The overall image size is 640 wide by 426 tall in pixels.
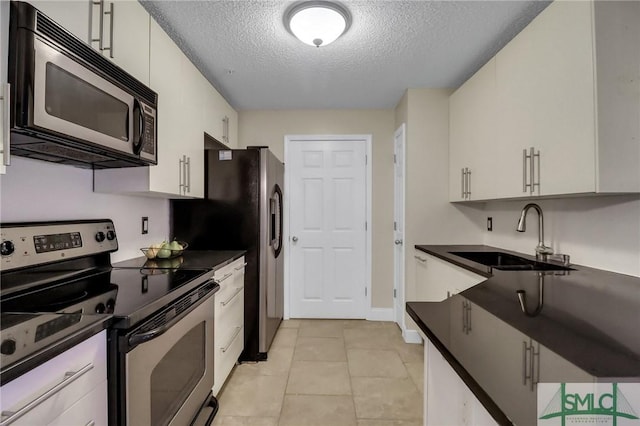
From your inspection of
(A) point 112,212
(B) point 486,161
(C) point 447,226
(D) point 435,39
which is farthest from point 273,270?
(D) point 435,39

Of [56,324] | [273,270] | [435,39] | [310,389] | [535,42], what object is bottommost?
[310,389]

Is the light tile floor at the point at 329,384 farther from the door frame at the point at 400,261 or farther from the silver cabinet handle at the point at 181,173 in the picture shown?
the silver cabinet handle at the point at 181,173

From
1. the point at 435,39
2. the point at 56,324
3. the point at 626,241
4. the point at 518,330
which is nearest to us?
the point at 518,330

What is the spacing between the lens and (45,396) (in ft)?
2.45

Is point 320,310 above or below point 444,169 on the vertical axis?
below

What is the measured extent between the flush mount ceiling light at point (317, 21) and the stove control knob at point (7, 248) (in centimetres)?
170

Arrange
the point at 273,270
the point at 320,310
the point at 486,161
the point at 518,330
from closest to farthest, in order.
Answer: the point at 518,330 → the point at 486,161 → the point at 273,270 → the point at 320,310

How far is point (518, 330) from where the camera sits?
2.44ft

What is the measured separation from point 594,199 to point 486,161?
0.68 m

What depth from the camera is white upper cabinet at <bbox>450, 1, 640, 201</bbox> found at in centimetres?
136

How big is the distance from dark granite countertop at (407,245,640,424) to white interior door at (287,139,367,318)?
87.5 inches

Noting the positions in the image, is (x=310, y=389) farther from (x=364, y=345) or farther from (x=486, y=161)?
(x=486, y=161)

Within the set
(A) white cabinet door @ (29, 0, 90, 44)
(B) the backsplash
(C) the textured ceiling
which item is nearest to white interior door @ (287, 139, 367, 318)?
(C) the textured ceiling

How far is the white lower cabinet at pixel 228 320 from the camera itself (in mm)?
1926
